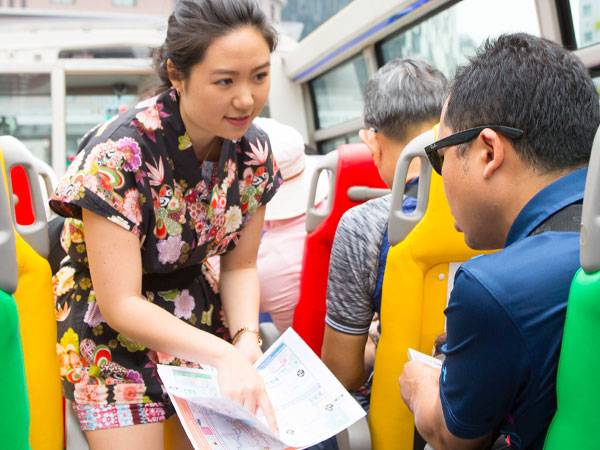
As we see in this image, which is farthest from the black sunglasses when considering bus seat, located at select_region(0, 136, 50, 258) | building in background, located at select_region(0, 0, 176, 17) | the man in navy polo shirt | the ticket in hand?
building in background, located at select_region(0, 0, 176, 17)

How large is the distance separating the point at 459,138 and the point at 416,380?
1.43 ft

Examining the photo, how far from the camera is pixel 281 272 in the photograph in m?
2.54

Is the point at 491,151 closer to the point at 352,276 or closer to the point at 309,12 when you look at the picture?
the point at 352,276

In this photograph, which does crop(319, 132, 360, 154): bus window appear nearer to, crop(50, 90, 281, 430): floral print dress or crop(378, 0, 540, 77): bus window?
crop(378, 0, 540, 77): bus window

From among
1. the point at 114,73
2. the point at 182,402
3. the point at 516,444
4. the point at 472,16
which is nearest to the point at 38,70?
the point at 114,73

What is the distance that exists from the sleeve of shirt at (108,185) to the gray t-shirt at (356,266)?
0.49 m

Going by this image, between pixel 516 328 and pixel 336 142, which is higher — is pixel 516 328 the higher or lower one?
the lower one

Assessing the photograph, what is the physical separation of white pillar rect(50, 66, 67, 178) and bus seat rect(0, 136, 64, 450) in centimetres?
430

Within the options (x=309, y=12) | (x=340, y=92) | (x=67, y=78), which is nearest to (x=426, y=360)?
(x=309, y=12)

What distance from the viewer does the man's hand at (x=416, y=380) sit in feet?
4.12

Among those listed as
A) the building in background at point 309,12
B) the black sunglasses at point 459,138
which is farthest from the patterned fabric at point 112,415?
the building in background at point 309,12

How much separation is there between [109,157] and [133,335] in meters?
0.35

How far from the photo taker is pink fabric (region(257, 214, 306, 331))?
2537mm

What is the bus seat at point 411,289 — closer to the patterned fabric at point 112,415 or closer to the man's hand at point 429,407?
the man's hand at point 429,407
